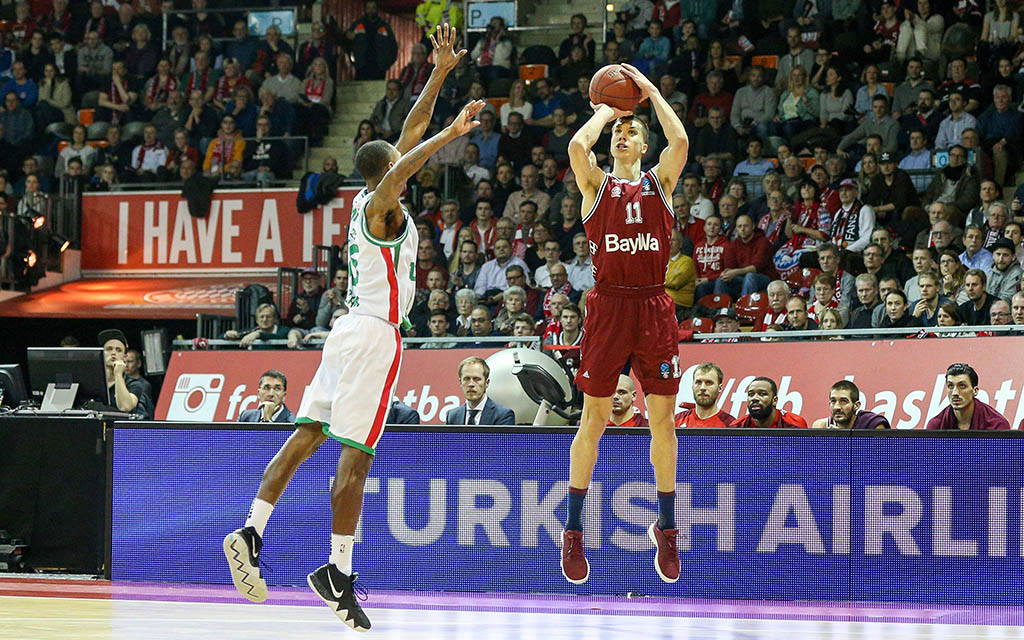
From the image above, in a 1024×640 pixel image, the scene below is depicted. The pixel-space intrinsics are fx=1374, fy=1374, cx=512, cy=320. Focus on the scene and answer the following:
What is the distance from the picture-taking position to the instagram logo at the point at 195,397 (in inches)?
560

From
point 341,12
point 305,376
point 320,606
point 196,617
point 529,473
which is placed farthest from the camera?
point 341,12

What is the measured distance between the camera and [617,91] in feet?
24.6

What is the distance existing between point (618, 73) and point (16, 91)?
50.9 ft

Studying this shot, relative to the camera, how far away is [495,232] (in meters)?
15.5

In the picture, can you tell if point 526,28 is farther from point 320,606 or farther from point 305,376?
point 320,606

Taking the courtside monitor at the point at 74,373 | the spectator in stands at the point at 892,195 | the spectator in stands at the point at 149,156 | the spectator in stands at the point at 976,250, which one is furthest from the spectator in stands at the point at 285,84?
the spectator in stands at the point at 976,250

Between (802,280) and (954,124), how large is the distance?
2.68 meters

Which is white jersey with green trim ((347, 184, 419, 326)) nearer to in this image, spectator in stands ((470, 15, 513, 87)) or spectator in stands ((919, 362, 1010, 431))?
spectator in stands ((919, 362, 1010, 431))

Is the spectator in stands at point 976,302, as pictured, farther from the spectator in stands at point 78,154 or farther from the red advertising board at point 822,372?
the spectator in stands at point 78,154

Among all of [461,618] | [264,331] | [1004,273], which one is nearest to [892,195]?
[1004,273]

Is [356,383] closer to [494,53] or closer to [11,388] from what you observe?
[11,388]

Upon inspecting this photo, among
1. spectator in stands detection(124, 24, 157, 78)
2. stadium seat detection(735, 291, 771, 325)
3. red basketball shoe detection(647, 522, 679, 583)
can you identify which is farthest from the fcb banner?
red basketball shoe detection(647, 522, 679, 583)

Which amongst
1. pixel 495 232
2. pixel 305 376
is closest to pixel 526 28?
pixel 495 232

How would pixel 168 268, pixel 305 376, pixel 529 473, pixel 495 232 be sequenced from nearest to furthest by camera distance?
pixel 529 473
pixel 305 376
pixel 495 232
pixel 168 268
